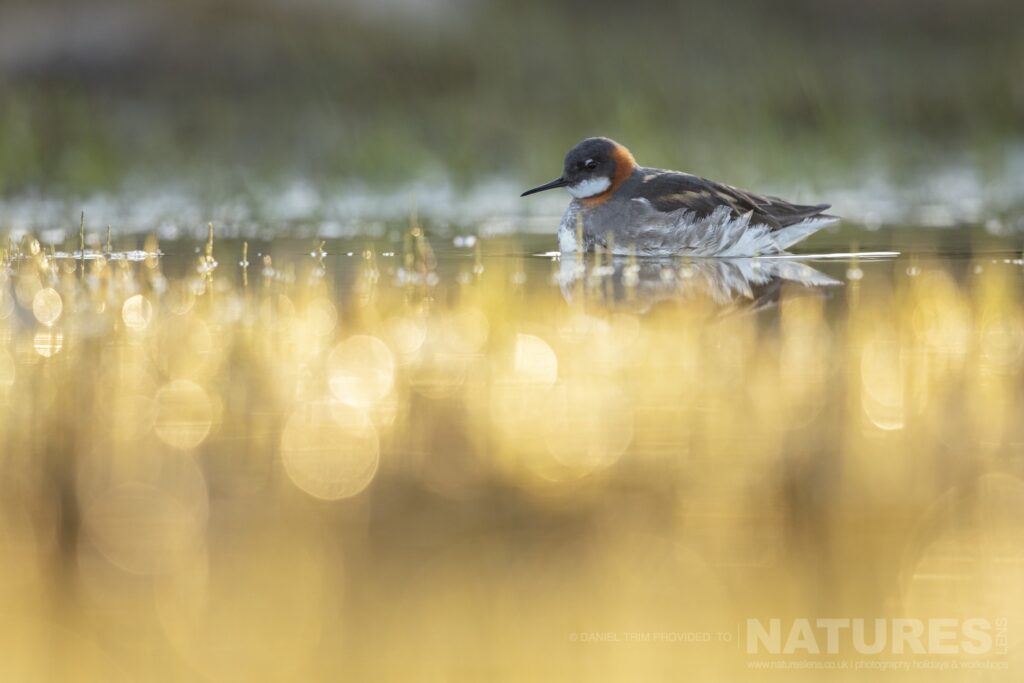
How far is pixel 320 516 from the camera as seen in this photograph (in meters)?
3.99

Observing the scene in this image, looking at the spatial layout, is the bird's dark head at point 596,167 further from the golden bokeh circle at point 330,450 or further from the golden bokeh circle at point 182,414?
the golden bokeh circle at point 330,450

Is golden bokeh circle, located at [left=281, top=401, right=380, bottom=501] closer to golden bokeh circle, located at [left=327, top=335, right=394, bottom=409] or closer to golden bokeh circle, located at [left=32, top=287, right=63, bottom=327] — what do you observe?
golden bokeh circle, located at [left=327, top=335, right=394, bottom=409]

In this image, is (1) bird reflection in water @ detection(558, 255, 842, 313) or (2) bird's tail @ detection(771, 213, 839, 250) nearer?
(1) bird reflection in water @ detection(558, 255, 842, 313)

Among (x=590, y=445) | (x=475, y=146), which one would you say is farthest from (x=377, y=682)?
(x=475, y=146)

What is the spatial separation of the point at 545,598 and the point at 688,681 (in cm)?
51

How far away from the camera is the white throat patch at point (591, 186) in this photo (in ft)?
34.9

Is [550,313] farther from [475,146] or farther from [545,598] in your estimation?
[475,146]

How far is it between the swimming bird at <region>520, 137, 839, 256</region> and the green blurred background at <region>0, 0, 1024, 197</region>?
5315mm

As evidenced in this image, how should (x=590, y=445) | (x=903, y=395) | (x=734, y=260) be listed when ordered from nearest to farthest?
(x=590, y=445) < (x=903, y=395) < (x=734, y=260)

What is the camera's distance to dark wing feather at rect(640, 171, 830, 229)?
400 inches

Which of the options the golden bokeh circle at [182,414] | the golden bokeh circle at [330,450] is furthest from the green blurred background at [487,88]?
the golden bokeh circle at [330,450]

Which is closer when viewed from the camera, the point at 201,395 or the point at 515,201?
the point at 201,395

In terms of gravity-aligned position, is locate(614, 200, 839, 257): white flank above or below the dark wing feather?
below

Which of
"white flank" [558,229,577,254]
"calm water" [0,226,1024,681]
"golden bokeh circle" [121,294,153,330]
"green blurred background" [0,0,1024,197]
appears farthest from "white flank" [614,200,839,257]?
"green blurred background" [0,0,1024,197]
